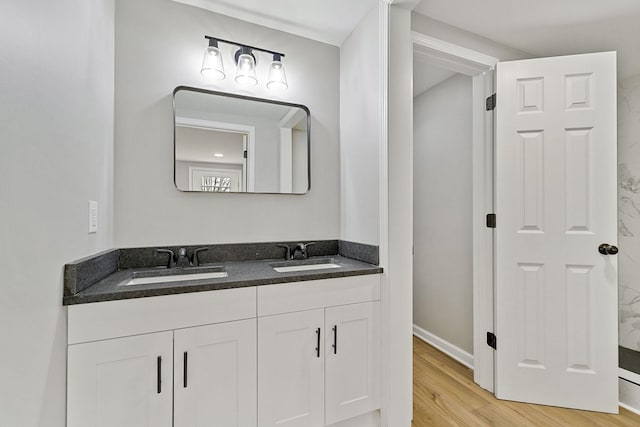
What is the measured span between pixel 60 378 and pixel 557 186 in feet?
8.48

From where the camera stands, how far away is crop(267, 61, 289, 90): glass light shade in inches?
69.9

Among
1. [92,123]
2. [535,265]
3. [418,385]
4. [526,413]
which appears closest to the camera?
[92,123]

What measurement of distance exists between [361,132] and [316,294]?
3.33ft

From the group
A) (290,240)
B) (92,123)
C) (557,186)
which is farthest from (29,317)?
(557,186)

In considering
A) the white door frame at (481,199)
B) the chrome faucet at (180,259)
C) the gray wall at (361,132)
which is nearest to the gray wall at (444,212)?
the white door frame at (481,199)

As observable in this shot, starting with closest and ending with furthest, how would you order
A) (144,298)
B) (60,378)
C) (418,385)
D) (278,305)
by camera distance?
(60,378)
(144,298)
(278,305)
(418,385)

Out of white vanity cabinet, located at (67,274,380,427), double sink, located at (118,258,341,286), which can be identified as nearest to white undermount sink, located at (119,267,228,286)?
double sink, located at (118,258,341,286)

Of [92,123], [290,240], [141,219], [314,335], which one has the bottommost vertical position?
[314,335]

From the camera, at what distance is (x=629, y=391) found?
5.55 feet

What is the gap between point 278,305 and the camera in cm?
130

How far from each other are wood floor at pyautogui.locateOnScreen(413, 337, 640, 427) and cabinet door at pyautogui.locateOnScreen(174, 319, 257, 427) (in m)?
1.01

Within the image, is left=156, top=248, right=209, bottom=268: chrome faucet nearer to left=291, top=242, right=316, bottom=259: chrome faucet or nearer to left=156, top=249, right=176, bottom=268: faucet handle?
left=156, top=249, right=176, bottom=268: faucet handle

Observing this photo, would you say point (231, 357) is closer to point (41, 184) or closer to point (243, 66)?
point (41, 184)

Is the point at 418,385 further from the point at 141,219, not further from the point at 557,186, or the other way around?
the point at 141,219
